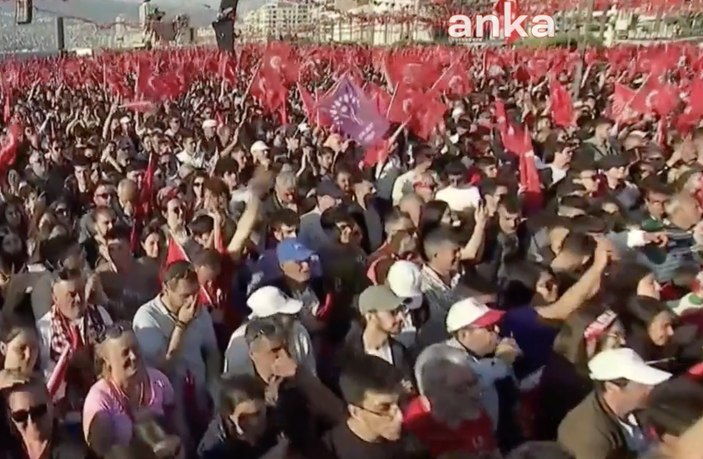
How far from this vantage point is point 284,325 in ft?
12.9

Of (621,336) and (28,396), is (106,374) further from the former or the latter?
(621,336)

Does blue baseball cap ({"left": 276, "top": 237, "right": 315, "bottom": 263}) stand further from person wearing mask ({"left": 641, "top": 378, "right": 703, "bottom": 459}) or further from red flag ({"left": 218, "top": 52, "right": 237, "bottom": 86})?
red flag ({"left": 218, "top": 52, "right": 237, "bottom": 86})

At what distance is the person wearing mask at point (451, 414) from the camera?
3.42 meters

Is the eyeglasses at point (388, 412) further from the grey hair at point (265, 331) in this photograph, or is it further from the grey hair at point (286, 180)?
the grey hair at point (286, 180)

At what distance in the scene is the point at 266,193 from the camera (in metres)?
6.62

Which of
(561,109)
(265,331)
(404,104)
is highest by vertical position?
(404,104)

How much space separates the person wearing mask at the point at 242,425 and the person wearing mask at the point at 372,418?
0.82 ft

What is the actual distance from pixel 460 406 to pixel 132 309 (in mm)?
1900

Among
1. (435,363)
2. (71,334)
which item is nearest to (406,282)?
(435,363)

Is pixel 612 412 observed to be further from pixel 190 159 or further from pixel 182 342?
pixel 190 159

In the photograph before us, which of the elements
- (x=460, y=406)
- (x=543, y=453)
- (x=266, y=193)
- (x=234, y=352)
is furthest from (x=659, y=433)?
(x=266, y=193)

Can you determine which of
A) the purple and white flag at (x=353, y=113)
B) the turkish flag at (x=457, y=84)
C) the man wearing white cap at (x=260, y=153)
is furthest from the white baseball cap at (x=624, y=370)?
the turkish flag at (x=457, y=84)

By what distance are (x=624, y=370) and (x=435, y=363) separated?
63 cm

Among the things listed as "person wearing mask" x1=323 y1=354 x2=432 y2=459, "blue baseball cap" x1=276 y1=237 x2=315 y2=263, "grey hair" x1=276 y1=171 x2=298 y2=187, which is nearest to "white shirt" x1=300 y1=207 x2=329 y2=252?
"grey hair" x1=276 y1=171 x2=298 y2=187
